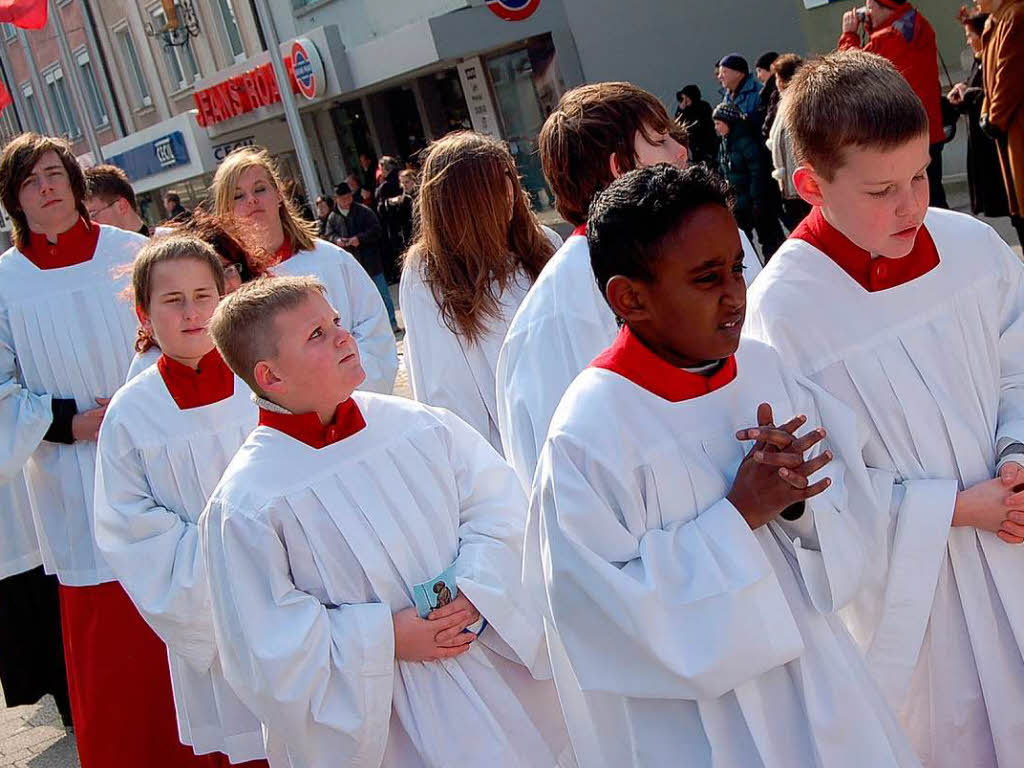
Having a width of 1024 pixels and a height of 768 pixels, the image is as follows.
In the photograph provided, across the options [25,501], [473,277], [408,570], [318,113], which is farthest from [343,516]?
[318,113]

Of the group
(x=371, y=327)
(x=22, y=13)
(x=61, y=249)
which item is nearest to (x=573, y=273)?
(x=371, y=327)

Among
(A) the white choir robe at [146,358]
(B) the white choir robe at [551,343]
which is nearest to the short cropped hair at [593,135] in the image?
(B) the white choir robe at [551,343]

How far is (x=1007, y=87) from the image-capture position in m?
7.45

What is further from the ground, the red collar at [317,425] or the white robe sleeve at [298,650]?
the red collar at [317,425]

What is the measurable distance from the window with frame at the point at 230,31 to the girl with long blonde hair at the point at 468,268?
69.5ft

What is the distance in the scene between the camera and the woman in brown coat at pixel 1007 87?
735 cm

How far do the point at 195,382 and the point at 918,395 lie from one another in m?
2.31

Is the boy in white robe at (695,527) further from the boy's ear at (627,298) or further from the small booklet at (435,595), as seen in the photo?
the small booklet at (435,595)

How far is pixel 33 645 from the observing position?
606cm

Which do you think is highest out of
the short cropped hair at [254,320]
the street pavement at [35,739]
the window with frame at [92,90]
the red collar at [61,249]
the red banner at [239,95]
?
the window with frame at [92,90]

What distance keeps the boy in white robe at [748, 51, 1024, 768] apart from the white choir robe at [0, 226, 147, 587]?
3.24 metres

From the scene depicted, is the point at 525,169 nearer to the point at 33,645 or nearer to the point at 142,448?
the point at 33,645

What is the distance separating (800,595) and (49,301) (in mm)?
3732

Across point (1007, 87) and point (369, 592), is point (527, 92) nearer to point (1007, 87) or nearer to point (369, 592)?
point (1007, 87)
